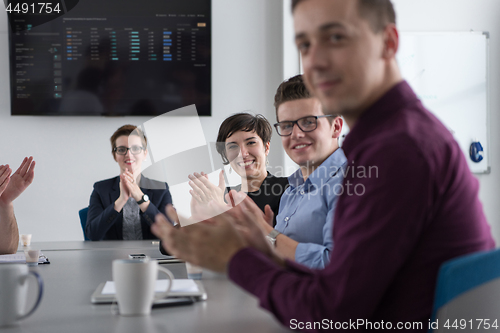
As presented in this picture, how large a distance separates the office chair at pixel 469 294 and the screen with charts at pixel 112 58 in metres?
2.63

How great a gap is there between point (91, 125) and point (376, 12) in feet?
8.86

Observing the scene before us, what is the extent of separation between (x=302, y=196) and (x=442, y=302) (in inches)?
37.6

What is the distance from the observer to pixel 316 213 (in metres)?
1.44

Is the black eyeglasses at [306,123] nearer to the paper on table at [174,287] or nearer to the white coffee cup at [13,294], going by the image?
the paper on table at [174,287]

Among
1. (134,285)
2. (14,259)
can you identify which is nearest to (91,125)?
(14,259)

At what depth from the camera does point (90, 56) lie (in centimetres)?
305

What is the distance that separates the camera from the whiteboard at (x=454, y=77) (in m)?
3.18

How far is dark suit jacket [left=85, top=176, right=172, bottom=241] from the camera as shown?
2.45m

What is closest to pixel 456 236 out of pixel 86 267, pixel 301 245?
pixel 301 245

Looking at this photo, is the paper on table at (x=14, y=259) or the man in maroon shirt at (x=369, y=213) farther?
the paper on table at (x=14, y=259)

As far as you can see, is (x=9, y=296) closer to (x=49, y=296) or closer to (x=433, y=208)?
(x=49, y=296)

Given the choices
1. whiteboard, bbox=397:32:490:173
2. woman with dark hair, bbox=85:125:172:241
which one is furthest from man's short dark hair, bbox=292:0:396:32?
whiteboard, bbox=397:32:490:173

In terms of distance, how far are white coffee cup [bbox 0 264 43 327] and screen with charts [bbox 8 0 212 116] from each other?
2401 millimetres

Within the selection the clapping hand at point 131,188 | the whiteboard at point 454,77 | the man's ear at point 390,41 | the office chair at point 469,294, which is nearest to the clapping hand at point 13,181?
the clapping hand at point 131,188
